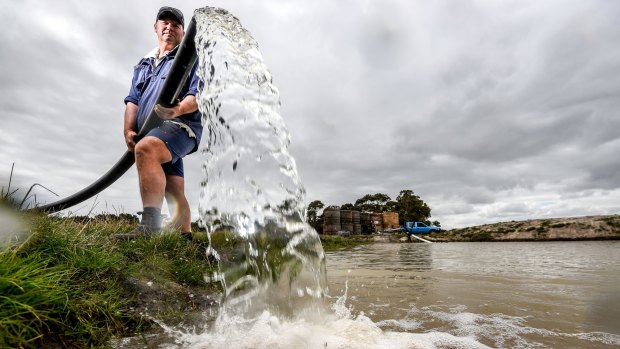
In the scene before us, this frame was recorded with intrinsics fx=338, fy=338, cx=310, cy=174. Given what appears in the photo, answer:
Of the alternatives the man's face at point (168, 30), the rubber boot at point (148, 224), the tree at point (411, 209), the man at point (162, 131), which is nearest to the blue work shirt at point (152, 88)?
the man at point (162, 131)

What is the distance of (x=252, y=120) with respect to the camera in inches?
115

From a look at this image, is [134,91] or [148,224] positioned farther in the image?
[134,91]

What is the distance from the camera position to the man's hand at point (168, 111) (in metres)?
3.50

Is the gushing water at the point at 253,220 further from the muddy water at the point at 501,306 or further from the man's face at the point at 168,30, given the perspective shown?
the man's face at the point at 168,30

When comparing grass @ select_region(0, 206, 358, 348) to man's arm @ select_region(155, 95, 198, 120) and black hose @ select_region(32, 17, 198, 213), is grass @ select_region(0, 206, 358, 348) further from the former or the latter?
man's arm @ select_region(155, 95, 198, 120)

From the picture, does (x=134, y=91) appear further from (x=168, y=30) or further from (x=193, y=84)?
(x=193, y=84)

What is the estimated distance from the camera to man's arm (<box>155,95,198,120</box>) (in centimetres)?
350

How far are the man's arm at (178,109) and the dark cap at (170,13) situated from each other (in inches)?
50.9

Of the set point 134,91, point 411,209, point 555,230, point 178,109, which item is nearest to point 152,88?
point 134,91

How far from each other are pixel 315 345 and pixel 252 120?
1.88 metres

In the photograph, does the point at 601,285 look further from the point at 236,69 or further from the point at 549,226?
the point at 549,226

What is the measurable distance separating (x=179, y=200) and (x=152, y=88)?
4.50ft

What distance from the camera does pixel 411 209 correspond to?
5178cm

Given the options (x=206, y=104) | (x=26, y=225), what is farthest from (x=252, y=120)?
(x=26, y=225)
